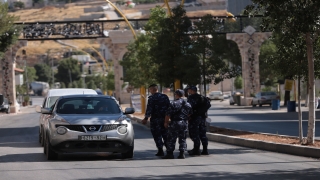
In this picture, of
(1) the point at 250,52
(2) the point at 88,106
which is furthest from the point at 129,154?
(1) the point at 250,52

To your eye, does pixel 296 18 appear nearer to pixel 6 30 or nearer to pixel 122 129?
pixel 122 129

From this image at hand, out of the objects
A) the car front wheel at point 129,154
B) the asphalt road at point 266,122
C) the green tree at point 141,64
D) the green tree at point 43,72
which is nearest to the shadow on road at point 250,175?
the car front wheel at point 129,154

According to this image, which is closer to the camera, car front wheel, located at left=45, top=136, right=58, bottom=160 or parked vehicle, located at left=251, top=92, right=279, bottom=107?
car front wheel, located at left=45, top=136, right=58, bottom=160

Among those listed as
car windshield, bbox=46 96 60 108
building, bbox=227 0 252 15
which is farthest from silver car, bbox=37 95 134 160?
building, bbox=227 0 252 15

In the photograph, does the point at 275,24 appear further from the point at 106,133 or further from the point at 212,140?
the point at 212,140

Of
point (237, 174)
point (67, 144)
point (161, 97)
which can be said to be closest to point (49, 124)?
point (67, 144)

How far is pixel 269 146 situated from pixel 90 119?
16.3 feet

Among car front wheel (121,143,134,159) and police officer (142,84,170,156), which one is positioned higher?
police officer (142,84,170,156)

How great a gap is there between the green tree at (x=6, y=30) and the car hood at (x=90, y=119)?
22354 millimetres

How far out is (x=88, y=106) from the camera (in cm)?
1711

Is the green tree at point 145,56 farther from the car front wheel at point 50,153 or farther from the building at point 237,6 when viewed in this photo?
the building at point 237,6

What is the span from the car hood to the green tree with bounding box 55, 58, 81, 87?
137 metres

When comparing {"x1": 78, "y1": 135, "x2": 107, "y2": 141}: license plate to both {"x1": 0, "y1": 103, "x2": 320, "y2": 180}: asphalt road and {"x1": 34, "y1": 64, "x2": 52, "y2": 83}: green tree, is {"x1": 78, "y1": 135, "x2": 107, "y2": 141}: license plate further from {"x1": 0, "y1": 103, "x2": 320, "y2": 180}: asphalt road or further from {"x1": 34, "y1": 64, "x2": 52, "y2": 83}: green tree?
{"x1": 34, "y1": 64, "x2": 52, "y2": 83}: green tree

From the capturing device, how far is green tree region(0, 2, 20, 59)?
3781 cm
